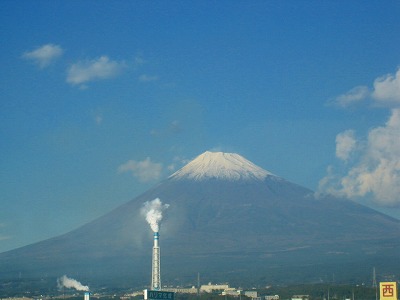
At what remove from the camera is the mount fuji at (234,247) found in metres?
135

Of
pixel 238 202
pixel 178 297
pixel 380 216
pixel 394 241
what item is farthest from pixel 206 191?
pixel 178 297

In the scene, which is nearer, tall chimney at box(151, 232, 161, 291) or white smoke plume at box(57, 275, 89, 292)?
tall chimney at box(151, 232, 161, 291)

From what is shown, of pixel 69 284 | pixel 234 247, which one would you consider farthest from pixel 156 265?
pixel 234 247

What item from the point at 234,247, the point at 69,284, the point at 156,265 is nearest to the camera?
the point at 156,265

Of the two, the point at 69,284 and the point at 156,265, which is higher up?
the point at 156,265

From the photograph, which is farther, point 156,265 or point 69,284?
point 69,284

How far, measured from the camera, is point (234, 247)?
16762cm

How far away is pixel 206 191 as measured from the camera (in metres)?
200

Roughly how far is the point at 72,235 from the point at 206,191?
31663mm

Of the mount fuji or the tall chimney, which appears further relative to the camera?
the mount fuji

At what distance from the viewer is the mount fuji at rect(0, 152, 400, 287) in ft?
443

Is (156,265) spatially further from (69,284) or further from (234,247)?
(234,247)

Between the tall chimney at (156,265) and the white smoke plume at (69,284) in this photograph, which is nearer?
the tall chimney at (156,265)

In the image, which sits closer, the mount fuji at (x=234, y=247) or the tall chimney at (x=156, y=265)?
the tall chimney at (x=156, y=265)
